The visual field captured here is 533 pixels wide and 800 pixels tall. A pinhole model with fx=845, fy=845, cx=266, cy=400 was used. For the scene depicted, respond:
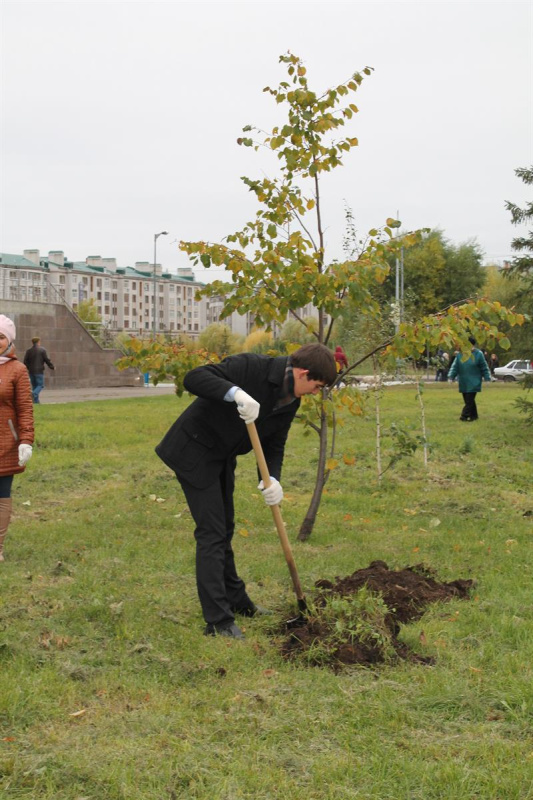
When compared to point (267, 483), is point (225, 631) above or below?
below

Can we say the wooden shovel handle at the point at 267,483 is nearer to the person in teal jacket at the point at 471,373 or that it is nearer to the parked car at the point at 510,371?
the person in teal jacket at the point at 471,373

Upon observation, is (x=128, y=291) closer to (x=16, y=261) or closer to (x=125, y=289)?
(x=125, y=289)

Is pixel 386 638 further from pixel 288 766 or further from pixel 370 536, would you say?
pixel 370 536

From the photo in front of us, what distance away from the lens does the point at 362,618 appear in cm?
468

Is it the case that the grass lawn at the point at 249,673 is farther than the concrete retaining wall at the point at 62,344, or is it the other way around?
the concrete retaining wall at the point at 62,344

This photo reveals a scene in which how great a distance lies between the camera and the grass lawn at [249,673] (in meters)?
3.16

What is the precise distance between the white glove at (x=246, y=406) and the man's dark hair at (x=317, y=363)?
36 cm

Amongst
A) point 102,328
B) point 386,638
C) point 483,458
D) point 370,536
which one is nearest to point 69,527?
point 370,536

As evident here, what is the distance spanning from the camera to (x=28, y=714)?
364 centimetres

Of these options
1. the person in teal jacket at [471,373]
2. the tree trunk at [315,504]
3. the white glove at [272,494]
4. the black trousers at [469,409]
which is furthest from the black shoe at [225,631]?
the black trousers at [469,409]

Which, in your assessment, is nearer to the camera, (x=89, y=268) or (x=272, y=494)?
(x=272, y=494)

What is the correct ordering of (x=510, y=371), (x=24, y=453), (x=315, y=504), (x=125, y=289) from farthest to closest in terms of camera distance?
(x=125, y=289)
(x=510, y=371)
(x=315, y=504)
(x=24, y=453)

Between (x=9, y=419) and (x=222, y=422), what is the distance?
240 centimetres

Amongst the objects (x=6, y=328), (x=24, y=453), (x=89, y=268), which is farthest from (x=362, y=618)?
(x=89, y=268)
